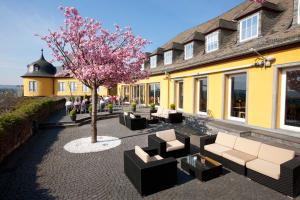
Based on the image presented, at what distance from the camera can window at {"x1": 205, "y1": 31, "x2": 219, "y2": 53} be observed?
439 inches

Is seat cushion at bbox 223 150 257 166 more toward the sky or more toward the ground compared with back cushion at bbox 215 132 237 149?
more toward the ground

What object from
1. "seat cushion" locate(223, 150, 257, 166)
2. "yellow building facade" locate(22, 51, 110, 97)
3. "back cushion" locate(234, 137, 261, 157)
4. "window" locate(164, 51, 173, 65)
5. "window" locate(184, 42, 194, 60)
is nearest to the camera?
"seat cushion" locate(223, 150, 257, 166)

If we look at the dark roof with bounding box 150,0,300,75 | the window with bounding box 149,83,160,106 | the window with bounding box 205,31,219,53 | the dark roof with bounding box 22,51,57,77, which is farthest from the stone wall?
the dark roof with bounding box 22,51,57,77

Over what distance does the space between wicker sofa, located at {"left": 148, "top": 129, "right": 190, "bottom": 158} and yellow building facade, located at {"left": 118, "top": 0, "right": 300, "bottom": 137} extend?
13.2ft

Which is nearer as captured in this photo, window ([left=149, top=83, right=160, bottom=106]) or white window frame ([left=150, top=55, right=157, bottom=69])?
window ([left=149, top=83, right=160, bottom=106])

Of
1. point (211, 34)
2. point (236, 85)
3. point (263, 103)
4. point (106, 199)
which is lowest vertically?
point (106, 199)

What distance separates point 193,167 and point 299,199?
2382mm

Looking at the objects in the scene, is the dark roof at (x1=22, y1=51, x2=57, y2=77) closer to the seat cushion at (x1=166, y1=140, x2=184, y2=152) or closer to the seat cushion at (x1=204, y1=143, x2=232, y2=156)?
the seat cushion at (x1=166, y1=140, x2=184, y2=152)

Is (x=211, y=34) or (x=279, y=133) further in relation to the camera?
(x=211, y=34)

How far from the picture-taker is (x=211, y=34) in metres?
11.6

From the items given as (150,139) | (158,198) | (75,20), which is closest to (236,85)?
(150,139)

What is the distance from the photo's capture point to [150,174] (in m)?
4.20

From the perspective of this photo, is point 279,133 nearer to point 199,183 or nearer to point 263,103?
point 263,103

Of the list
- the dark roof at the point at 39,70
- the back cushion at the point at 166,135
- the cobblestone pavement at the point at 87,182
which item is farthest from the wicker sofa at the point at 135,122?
the dark roof at the point at 39,70
